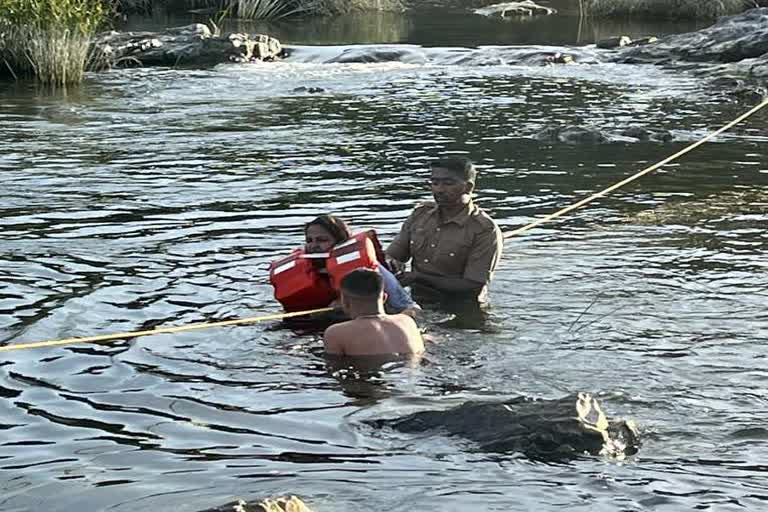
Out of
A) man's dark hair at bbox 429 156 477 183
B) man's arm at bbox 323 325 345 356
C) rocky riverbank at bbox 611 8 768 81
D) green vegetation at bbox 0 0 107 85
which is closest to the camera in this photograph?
man's arm at bbox 323 325 345 356

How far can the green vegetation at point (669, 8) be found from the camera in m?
37.8

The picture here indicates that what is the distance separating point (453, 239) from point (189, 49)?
1968 cm

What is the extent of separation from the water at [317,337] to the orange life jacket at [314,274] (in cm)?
34

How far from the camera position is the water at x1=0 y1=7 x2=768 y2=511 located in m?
7.33

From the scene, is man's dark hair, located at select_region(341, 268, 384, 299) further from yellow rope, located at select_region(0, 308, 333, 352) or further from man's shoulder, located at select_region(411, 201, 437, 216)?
man's shoulder, located at select_region(411, 201, 437, 216)

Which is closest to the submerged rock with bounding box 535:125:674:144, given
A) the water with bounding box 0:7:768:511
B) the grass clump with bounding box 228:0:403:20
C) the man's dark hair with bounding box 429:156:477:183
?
the water with bounding box 0:7:768:511

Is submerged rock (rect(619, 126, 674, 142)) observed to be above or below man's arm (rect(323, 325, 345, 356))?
above

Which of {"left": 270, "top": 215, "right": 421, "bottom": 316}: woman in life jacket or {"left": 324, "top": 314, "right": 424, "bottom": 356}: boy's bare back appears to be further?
{"left": 270, "top": 215, "right": 421, "bottom": 316}: woman in life jacket

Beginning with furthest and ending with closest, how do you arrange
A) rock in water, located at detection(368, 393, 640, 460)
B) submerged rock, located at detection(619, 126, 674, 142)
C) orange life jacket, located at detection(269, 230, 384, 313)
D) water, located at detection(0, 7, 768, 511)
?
submerged rock, located at detection(619, 126, 674, 142)
orange life jacket, located at detection(269, 230, 384, 313)
rock in water, located at detection(368, 393, 640, 460)
water, located at detection(0, 7, 768, 511)

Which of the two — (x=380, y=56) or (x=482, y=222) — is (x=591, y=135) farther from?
(x=380, y=56)

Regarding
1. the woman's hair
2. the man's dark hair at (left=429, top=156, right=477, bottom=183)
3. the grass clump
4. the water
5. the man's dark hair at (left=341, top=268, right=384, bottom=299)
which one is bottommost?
the water

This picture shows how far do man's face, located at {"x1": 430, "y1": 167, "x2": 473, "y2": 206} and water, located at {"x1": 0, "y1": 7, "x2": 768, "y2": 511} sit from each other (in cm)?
88

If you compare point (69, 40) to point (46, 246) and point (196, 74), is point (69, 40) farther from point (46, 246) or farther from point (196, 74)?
point (46, 246)

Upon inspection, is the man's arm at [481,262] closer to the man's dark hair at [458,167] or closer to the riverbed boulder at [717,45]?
the man's dark hair at [458,167]
